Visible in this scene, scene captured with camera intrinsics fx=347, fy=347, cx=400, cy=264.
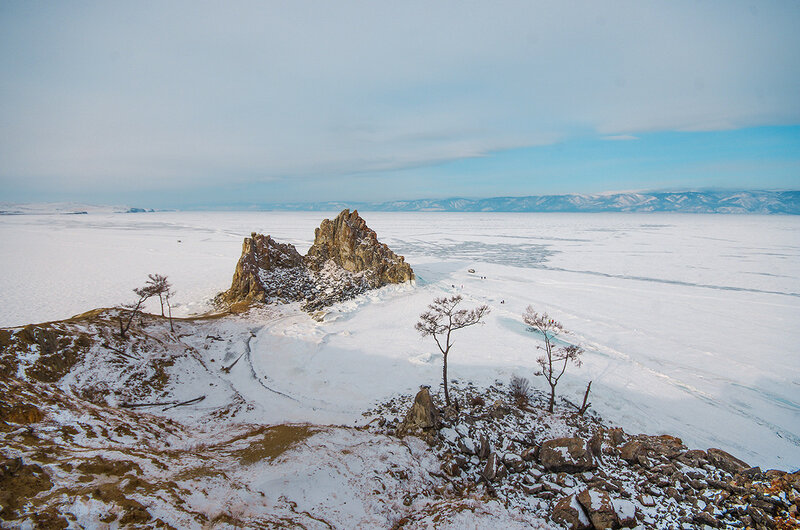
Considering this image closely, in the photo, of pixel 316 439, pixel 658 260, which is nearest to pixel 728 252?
pixel 658 260

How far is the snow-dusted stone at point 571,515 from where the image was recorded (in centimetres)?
1354

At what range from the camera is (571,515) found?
13.7 meters

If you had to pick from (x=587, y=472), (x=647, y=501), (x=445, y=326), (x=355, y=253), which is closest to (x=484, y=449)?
(x=587, y=472)

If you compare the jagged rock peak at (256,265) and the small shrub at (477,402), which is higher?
the jagged rock peak at (256,265)

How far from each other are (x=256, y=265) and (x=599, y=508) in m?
44.2

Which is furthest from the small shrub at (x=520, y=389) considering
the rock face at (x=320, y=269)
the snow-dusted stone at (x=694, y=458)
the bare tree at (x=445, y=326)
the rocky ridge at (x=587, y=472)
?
the rock face at (x=320, y=269)

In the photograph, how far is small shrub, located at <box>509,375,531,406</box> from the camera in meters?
24.6

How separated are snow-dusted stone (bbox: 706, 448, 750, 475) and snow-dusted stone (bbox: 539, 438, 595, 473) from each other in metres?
6.40

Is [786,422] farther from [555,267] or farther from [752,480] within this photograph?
[555,267]

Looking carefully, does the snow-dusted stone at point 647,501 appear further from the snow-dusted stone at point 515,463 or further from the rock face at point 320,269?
the rock face at point 320,269

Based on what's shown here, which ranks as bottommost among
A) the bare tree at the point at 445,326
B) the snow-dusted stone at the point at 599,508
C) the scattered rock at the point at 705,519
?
the scattered rock at the point at 705,519

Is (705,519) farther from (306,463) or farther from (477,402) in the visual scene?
(306,463)

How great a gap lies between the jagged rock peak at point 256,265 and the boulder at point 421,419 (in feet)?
96.0

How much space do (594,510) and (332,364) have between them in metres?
21.8
